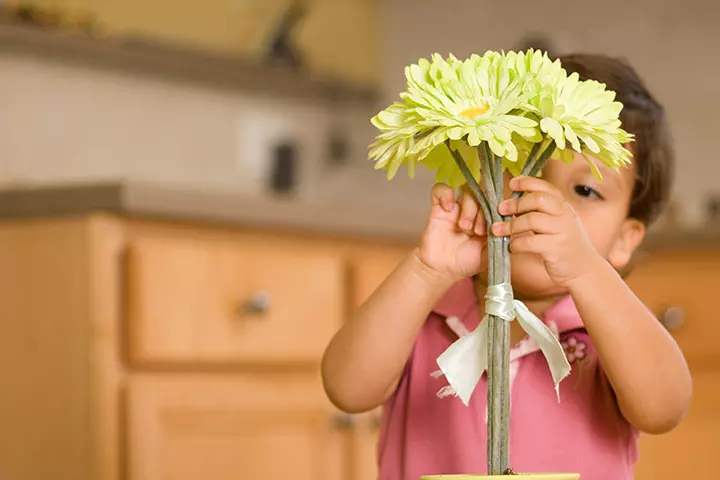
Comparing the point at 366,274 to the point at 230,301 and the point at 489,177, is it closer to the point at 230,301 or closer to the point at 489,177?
the point at 230,301

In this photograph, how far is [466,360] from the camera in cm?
86

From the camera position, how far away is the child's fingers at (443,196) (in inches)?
38.8

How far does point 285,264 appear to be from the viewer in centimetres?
201

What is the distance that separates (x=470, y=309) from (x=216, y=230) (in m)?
0.82

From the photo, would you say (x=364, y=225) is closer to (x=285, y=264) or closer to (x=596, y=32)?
(x=285, y=264)

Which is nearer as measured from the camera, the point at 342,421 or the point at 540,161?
the point at 540,161

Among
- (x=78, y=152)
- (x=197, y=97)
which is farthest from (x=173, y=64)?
(x=78, y=152)

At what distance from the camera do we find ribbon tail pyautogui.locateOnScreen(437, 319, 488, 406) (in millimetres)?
856

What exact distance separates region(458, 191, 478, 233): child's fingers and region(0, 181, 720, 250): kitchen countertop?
2.82ft

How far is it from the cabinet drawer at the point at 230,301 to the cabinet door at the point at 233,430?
5 centimetres

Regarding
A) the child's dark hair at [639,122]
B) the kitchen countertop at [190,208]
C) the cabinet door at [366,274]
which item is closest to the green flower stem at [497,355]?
the child's dark hair at [639,122]

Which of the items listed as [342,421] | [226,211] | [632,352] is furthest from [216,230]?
[632,352]

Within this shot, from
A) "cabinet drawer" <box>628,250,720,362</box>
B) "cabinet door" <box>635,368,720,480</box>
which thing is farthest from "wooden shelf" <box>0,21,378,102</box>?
"cabinet door" <box>635,368,720,480</box>

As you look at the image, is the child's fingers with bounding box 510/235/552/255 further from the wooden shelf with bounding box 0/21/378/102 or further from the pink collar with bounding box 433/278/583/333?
the wooden shelf with bounding box 0/21/378/102
